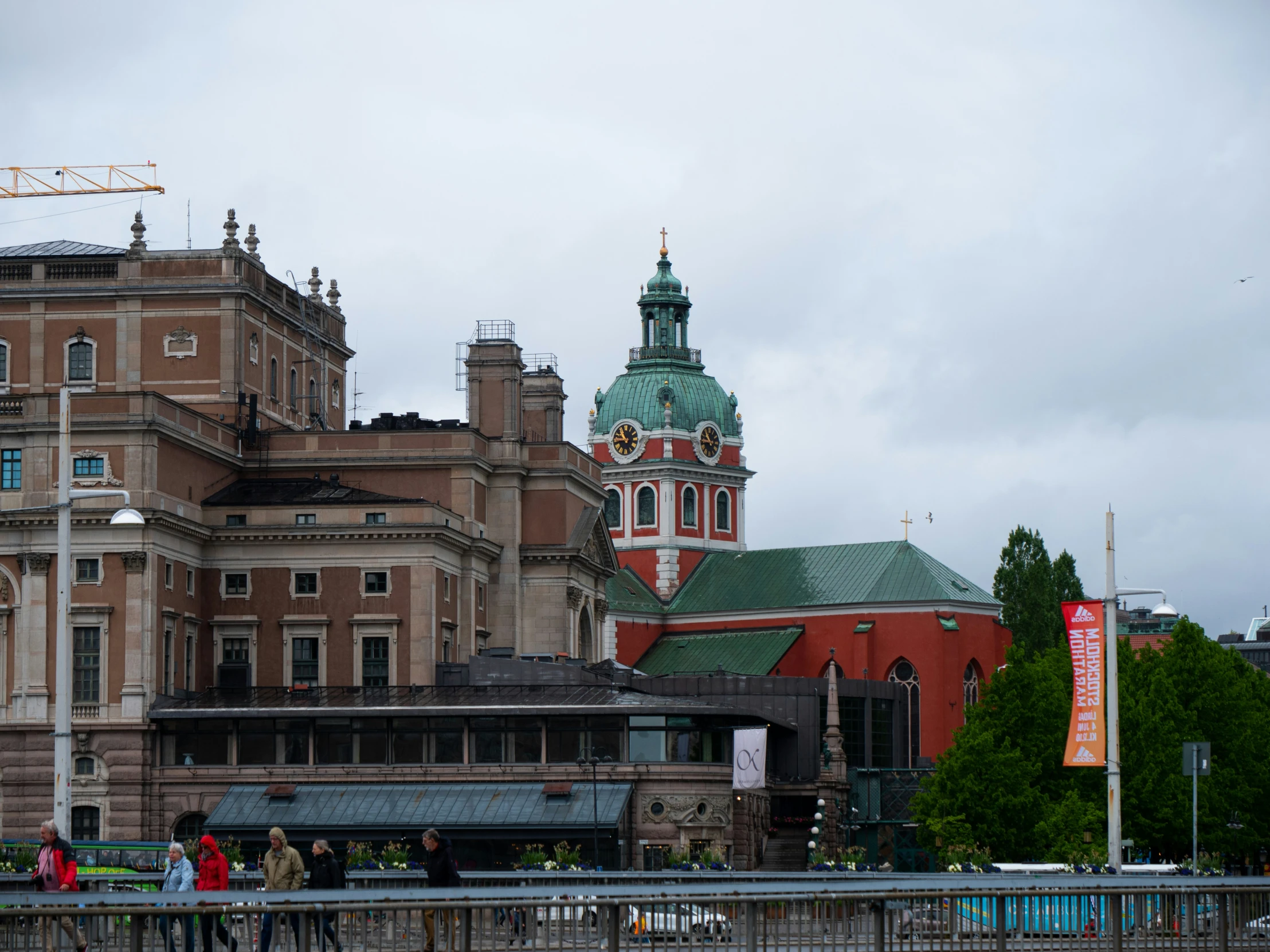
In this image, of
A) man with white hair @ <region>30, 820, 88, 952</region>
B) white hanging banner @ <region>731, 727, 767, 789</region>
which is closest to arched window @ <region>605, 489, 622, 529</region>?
white hanging banner @ <region>731, 727, 767, 789</region>

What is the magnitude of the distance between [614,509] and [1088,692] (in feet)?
354

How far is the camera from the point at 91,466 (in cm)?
8694

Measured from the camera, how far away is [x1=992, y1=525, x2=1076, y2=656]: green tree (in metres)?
129

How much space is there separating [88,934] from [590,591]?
81322 millimetres

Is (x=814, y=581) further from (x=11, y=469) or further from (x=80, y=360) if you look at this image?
(x=11, y=469)

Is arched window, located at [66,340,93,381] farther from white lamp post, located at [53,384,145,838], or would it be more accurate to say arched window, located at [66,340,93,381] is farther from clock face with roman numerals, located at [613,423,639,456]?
clock face with roman numerals, located at [613,423,639,456]

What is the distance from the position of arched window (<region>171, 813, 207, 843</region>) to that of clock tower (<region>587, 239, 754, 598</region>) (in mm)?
67442

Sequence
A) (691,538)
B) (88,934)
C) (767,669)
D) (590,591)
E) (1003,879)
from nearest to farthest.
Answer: (88,934) < (1003,879) < (590,591) < (767,669) < (691,538)

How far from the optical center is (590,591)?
110m

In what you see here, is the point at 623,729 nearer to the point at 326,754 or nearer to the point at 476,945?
the point at 326,754

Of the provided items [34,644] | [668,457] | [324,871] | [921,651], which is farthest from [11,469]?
[668,457]

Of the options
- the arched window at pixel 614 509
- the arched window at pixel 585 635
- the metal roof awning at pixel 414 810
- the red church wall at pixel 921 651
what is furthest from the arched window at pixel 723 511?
the metal roof awning at pixel 414 810

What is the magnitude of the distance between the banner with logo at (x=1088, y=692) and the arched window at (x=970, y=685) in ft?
255

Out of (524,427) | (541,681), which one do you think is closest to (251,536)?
(541,681)
